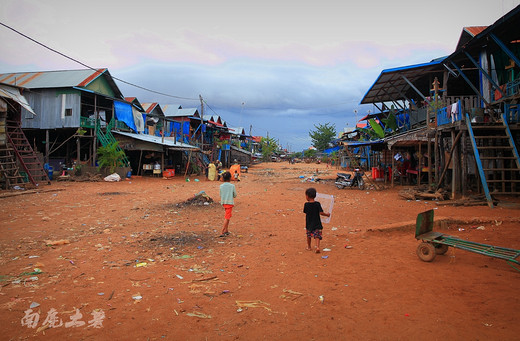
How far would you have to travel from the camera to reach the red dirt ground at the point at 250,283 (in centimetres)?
289

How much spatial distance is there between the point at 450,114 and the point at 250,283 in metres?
10.6

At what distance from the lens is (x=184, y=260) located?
498 centimetres

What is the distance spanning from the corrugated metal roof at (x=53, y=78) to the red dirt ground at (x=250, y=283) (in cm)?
1644

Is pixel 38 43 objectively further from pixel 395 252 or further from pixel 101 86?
pixel 101 86

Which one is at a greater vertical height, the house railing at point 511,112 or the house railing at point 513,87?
the house railing at point 513,87

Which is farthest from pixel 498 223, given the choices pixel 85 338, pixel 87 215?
pixel 87 215

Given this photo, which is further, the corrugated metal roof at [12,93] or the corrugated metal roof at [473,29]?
the corrugated metal roof at [12,93]

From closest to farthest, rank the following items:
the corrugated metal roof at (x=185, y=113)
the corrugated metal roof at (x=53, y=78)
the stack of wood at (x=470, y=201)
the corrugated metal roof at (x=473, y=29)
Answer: the stack of wood at (x=470, y=201)
the corrugated metal roof at (x=473, y=29)
the corrugated metal roof at (x=53, y=78)
the corrugated metal roof at (x=185, y=113)

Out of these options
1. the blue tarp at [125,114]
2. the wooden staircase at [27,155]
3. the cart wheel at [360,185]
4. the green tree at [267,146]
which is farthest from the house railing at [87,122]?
the green tree at [267,146]

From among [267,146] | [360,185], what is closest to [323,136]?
[267,146]

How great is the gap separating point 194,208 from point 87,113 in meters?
17.6

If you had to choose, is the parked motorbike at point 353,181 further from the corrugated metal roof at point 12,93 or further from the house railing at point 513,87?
the corrugated metal roof at point 12,93

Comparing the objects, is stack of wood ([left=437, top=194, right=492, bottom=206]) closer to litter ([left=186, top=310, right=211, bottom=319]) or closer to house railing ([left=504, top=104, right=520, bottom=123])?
house railing ([left=504, top=104, right=520, bottom=123])

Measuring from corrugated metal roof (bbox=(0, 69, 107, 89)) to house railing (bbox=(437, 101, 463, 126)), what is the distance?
67.4 feet
